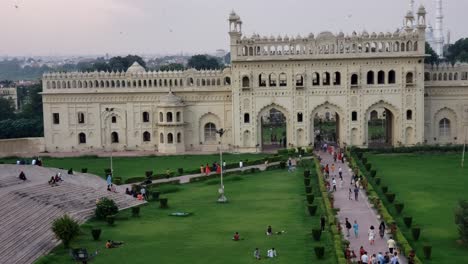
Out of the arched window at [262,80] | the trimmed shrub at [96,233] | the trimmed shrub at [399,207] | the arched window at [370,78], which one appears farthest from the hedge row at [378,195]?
the trimmed shrub at [96,233]

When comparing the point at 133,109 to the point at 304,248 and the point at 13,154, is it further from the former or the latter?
the point at 304,248

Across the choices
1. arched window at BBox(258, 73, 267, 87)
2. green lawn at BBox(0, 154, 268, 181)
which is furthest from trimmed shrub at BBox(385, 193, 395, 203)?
arched window at BBox(258, 73, 267, 87)

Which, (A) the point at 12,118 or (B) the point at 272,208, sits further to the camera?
(A) the point at 12,118

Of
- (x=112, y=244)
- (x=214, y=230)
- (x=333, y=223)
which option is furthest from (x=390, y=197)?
(x=112, y=244)

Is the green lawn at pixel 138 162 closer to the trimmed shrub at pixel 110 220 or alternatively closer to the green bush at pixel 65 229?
the trimmed shrub at pixel 110 220

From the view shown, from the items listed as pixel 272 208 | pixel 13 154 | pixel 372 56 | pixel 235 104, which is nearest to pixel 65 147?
pixel 13 154

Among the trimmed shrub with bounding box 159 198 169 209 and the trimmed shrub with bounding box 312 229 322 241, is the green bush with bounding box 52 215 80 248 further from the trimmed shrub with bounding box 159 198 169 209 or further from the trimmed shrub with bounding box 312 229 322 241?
the trimmed shrub with bounding box 312 229 322 241
